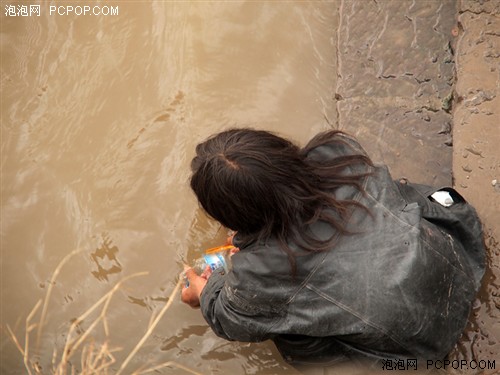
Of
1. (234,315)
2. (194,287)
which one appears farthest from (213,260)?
(234,315)

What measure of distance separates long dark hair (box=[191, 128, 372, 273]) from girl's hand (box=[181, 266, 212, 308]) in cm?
76

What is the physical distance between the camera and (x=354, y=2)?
339 centimetres

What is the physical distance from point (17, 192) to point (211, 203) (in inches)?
67.6

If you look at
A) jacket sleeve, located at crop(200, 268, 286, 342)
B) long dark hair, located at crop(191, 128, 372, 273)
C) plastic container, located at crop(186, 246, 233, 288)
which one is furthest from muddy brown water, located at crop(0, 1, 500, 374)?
long dark hair, located at crop(191, 128, 372, 273)

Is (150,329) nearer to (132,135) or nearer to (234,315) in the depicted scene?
(234,315)

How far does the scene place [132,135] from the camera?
3385mm

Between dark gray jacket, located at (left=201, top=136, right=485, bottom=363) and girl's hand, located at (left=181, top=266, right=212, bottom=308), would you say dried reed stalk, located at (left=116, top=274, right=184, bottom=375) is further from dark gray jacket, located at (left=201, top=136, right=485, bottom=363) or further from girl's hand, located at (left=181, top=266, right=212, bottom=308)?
dark gray jacket, located at (left=201, top=136, right=485, bottom=363)

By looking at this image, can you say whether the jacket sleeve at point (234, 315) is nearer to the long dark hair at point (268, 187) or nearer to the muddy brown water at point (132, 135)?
the long dark hair at point (268, 187)

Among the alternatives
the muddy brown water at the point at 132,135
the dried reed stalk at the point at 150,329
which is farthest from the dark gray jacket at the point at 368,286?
the muddy brown water at the point at 132,135

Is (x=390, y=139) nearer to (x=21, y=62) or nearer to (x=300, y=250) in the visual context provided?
(x=300, y=250)

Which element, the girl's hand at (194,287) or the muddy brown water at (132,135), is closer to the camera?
the girl's hand at (194,287)

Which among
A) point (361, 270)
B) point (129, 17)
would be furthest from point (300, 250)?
point (129, 17)

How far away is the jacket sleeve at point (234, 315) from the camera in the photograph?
223cm

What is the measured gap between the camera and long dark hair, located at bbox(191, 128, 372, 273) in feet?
6.42
